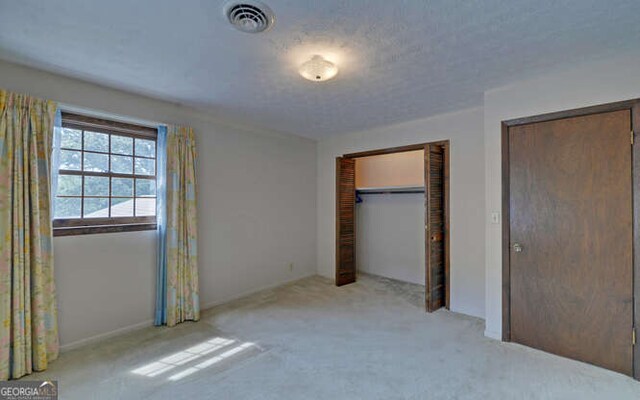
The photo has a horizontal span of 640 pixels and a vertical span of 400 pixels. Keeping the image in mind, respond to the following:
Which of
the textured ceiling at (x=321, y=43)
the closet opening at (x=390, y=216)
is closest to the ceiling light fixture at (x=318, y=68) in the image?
the textured ceiling at (x=321, y=43)

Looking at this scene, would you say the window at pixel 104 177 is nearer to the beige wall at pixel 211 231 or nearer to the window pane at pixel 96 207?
the window pane at pixel 96 207

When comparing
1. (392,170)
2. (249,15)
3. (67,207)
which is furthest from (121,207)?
(392,170)

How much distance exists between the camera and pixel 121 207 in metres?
3.02

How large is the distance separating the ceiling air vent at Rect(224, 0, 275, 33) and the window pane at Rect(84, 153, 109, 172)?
6.75ft

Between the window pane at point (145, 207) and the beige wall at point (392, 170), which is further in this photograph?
the beige wall at point (392, 170)

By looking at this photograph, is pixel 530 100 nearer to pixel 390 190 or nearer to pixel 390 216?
pixel 390 190

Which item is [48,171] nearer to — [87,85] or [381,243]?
[87,85]

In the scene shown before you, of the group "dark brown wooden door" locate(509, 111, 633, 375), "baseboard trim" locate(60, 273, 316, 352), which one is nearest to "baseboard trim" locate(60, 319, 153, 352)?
"baseboard trim" locate(60, 273, 316, 352)

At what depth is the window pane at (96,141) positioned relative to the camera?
2.80m

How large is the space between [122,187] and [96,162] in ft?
1.06

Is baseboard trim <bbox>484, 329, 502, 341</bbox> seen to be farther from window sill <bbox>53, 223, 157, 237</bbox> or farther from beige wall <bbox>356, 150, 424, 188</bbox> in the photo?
window sill <bbox>53, 223, 157, 237</bbox>

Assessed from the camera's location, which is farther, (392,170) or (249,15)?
(392,170)

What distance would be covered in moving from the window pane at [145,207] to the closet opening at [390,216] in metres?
2.60

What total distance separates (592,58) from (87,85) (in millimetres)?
4238
